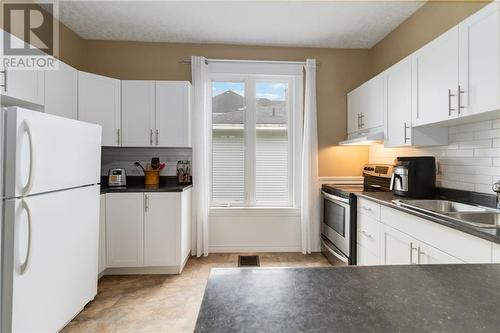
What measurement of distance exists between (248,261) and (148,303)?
120 cm

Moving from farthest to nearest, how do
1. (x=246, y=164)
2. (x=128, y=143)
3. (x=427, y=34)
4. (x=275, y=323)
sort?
1. (x=246, y=164)
2. (x=128, y=143)
3. (x=427, y=34)
4. (x=275, y=323)

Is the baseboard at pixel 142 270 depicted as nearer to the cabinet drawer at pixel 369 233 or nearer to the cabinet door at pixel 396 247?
the cabinet drawer at pixel 369 233

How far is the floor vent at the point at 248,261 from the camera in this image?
9.67 ft

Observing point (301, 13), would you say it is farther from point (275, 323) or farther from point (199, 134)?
point (275, 323)

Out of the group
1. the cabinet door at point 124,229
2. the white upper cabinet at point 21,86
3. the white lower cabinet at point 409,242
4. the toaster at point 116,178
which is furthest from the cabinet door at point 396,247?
the white upper cabinet at point 21,86

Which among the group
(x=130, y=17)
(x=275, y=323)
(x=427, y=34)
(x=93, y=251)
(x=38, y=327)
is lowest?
(x=38, y=327)

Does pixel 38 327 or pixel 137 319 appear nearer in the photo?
pixel 38 327

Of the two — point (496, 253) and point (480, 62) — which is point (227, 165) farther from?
point (496, 253)

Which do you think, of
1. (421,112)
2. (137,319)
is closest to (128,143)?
(137,319)

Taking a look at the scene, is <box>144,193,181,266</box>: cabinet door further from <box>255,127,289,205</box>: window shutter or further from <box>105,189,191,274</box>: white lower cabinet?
<box>255,127,289,205</box>: window shutter

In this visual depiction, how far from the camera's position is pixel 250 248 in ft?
11.1

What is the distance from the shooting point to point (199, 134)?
319cm

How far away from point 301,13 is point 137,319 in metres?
3.11

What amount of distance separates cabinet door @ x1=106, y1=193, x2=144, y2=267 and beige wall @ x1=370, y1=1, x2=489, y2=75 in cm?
317
